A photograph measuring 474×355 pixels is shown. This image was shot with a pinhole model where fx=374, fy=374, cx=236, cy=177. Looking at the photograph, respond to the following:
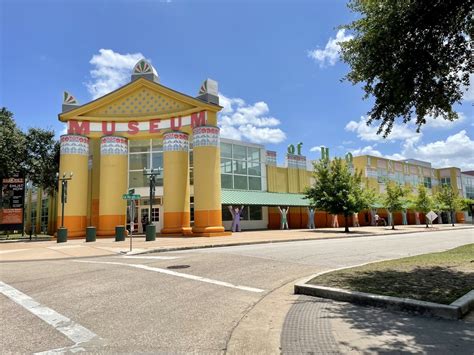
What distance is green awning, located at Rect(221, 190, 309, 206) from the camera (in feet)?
106

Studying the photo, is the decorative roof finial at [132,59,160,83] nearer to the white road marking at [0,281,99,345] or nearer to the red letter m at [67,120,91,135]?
the red letter m at [67,120,91,135]

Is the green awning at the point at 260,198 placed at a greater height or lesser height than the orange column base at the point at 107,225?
greater

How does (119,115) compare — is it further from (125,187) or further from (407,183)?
(407,183)

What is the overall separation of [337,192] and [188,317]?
2641 cm

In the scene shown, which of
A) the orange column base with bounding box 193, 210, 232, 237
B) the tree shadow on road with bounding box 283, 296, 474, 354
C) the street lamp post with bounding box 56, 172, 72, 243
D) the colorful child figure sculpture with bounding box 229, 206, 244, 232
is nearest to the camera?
the tree shadow on road with bounding box 283, 296, 474, 354

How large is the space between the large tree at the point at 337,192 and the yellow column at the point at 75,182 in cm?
1804

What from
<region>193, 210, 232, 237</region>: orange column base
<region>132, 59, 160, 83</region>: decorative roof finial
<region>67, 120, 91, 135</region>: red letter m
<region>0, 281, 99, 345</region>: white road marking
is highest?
<region>132, 59, 160, 83</region>: decorative roof finial

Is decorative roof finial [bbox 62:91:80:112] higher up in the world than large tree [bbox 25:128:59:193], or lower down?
higher up

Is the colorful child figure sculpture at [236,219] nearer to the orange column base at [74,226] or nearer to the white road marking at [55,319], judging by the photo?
the orange column base at [74,226]

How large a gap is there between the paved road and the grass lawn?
855mm

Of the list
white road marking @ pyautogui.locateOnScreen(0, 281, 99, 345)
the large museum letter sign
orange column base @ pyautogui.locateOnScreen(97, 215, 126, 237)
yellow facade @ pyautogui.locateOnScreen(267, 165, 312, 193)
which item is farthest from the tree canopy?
white road marking @ pyautogui.locateOnScreen(0, 281, 99, 345)

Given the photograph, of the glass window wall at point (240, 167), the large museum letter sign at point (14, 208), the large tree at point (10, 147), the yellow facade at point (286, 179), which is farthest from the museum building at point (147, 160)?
the large tree at point (10, 147)

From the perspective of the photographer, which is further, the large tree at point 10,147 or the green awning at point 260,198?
the green awning at point 260,198

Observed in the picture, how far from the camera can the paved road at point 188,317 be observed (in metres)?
4.73
